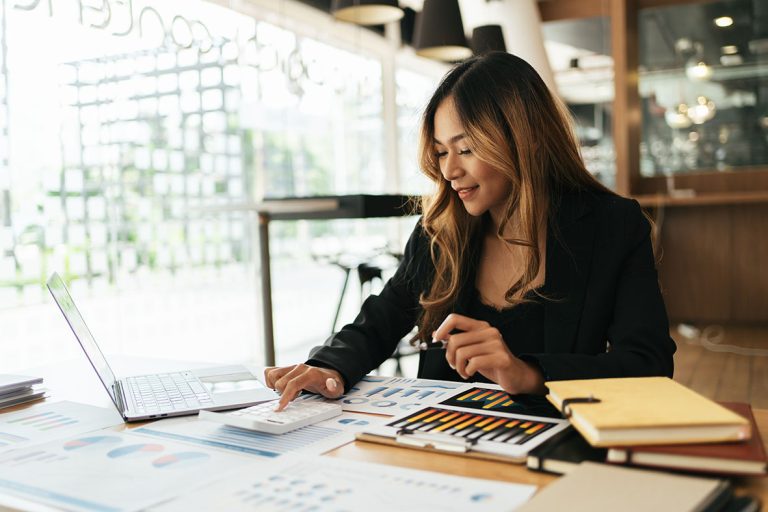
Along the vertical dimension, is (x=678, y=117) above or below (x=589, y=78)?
below

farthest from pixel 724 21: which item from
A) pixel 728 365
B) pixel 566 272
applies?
pixel 566 272

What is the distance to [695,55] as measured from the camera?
5.52 metres

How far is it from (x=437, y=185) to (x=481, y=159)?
203 mm

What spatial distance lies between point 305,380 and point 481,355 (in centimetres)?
31

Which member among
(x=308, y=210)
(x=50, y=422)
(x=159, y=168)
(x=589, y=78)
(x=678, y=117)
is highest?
(x=589, y=78)

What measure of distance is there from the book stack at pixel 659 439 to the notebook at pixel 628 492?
23 millimetres

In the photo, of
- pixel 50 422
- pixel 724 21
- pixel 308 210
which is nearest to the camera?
pixel 50 422

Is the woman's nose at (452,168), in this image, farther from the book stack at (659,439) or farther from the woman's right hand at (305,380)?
the book stack at (659,439)

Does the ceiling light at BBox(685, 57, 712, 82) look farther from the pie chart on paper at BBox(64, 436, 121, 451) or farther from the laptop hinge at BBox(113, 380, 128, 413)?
the pie chart on paper at BBox(64, 436, 121, 451)

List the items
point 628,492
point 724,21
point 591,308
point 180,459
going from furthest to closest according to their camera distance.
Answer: point 724,21 < point 591,308 < point 180,459 < point 628,492

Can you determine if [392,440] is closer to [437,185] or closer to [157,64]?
[437,185]

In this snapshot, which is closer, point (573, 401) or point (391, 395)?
point (573, 401)

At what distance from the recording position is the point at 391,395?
4.10 feet

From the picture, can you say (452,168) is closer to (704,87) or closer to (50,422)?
(50,422)
